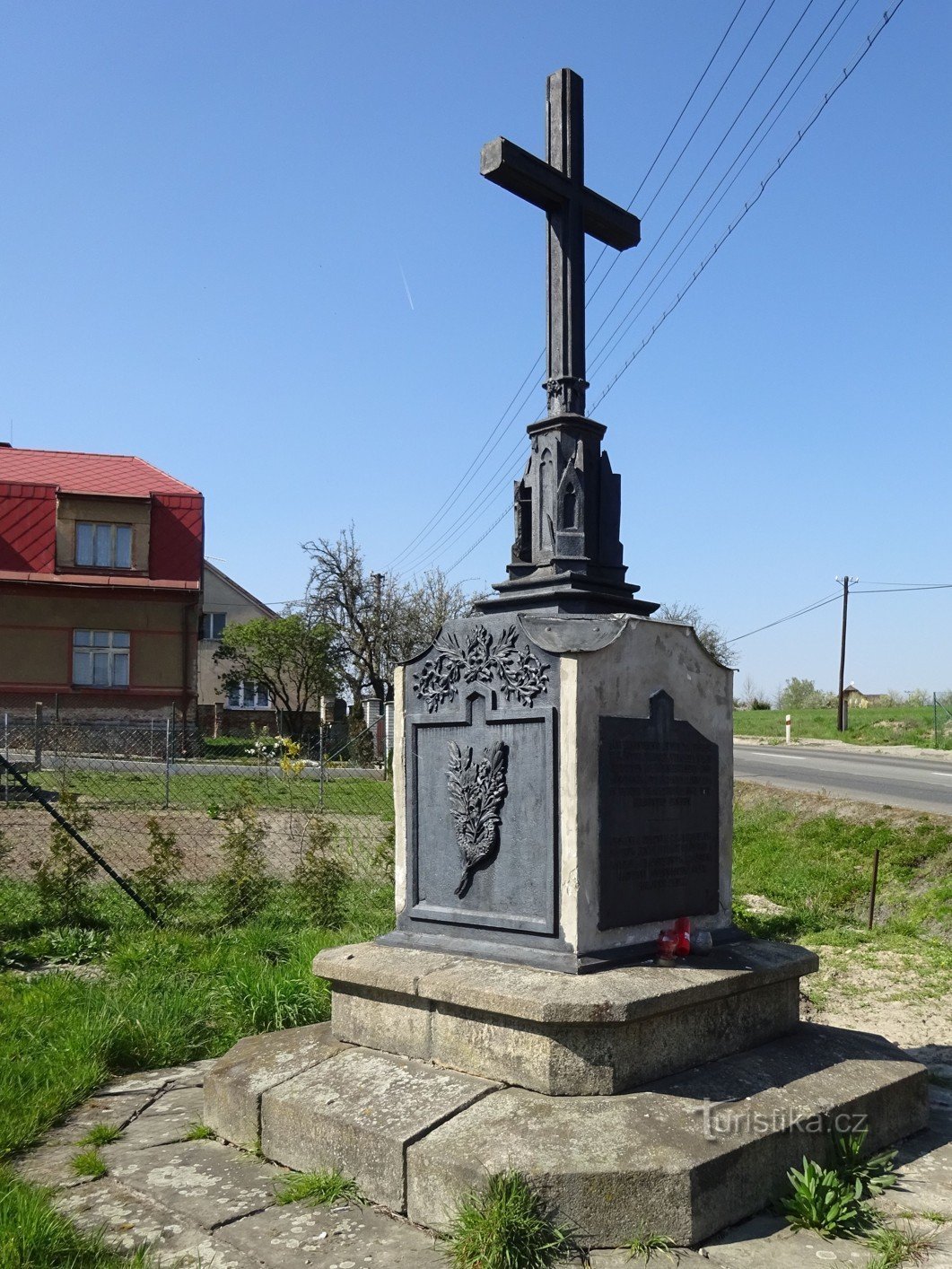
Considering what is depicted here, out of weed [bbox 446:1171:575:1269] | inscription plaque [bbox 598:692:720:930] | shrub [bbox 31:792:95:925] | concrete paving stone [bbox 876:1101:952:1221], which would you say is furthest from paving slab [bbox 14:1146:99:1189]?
shrub [bbox 31:792:95:925]

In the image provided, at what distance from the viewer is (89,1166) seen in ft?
12.6

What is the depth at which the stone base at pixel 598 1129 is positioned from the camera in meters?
3.33

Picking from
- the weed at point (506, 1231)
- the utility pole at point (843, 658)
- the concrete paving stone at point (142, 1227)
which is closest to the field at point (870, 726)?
the utility pole at point (843, 658)

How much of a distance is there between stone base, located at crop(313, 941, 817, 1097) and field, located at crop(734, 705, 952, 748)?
95.5 ft

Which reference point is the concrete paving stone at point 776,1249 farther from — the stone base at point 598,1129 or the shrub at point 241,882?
the shrub at point 241,882

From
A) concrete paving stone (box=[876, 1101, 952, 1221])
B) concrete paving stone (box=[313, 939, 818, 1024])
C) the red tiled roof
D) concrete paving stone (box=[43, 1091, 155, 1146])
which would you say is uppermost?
the red tiled roof

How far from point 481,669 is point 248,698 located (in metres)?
38.2

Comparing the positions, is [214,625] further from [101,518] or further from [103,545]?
[101,518]

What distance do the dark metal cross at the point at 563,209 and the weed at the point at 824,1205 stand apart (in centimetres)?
307

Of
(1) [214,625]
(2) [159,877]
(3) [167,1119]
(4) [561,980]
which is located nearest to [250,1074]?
(3) [167,1119]

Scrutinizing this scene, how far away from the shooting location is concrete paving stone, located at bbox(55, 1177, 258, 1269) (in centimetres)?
323

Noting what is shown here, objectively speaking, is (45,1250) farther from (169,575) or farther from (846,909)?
(169,575)

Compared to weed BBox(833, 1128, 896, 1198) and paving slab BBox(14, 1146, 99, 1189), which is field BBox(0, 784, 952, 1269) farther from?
weed BBox(833, 1128, 896, 1198)

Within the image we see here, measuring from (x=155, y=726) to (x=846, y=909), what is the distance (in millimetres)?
19404
